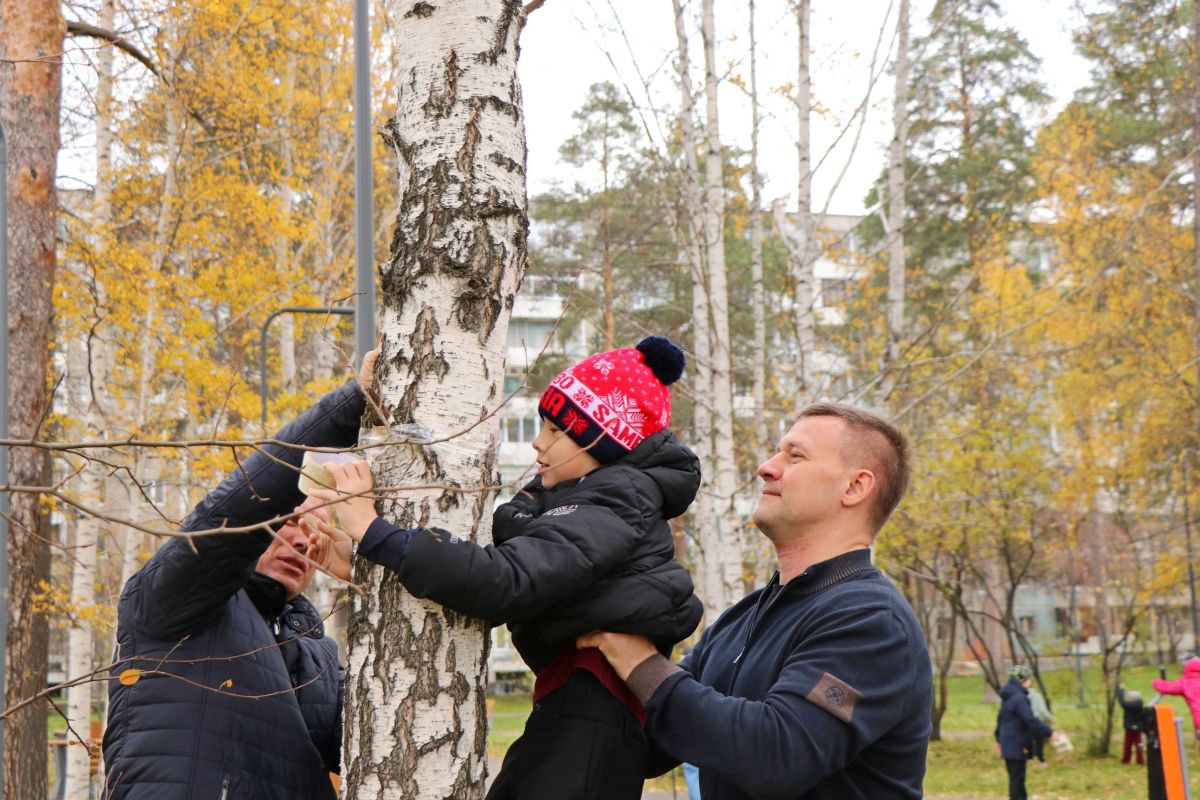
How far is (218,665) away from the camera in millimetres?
2709

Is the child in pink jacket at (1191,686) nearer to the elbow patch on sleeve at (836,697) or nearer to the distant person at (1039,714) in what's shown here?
the distant person at (1039,714)

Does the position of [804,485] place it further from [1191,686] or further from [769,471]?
[1191,686]

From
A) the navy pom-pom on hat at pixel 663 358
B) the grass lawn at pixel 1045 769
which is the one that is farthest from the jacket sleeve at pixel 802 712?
the grass lawn at pixel 1045 769

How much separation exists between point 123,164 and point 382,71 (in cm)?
570

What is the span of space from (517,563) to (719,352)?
8.12 metres

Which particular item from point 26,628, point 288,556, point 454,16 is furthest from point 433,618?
point 26,628

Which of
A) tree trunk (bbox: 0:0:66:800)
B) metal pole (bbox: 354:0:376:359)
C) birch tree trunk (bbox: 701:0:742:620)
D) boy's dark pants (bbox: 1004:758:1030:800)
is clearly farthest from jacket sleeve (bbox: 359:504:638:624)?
boy's dark pants (bbox: 1004:758:1030:800)

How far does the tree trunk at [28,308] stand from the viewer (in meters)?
7.38

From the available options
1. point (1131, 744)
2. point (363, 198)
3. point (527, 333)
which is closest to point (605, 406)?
point (363, 198)

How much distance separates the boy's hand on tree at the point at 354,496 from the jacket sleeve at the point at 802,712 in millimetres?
632

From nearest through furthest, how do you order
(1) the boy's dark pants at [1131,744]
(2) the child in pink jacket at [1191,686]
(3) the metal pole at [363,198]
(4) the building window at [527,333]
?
(4) the building window at [527,333] < (3) the metal pole at [363,198] < (2) the child in pink jacket at [1191,686] < (1) the boy's dark pants at [1131,744]

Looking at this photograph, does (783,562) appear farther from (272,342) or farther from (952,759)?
(952,759)

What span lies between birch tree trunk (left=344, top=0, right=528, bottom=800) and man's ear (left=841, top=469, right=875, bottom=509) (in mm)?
792

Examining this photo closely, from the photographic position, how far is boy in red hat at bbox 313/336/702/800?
2279 mm
